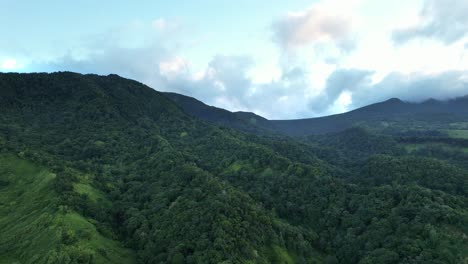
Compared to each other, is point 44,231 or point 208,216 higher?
point 44,231

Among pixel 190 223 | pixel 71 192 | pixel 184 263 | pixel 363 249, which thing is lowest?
pixel 363 249

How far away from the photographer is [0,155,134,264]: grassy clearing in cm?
9927

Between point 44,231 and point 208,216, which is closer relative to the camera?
point 44,231

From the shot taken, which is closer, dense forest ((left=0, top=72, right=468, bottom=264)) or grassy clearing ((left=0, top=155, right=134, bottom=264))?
grassy clearing ((left=0, top=155, right=134, bottom=264))

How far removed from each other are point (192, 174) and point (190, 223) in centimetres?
4397

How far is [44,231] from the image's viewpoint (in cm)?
10862

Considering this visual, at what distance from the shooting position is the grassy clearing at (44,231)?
3908 inches

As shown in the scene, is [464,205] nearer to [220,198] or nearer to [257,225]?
[257,225]

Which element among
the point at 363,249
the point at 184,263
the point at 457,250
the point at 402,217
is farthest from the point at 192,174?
the point at 457,250

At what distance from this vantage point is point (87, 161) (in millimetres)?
198875

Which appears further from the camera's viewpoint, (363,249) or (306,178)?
(306,178)

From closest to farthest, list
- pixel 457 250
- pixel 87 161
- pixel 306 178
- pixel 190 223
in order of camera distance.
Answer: pixel 457 250 < pixel 190 223 < pixel 306 178 < pixel 87 161

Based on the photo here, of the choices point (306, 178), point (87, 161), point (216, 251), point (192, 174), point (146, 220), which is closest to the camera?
point (216, 251)

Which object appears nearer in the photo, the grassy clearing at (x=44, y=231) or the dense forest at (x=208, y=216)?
the grassy clearing at (x=44, y=231)
